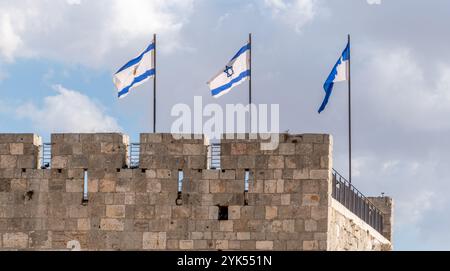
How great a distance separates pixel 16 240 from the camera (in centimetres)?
3916

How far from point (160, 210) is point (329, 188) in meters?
3.71

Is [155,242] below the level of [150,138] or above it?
below

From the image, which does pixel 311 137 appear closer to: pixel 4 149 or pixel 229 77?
pixel 229 77

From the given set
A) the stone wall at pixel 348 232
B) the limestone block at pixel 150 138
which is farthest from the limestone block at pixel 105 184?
the stone wall at pixel 348 232

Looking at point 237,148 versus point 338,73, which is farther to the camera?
point 338,73

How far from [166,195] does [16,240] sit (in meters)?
3.47

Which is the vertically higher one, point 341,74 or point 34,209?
point 341,74

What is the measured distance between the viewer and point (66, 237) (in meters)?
39.0

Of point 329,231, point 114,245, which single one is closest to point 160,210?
point 114,245

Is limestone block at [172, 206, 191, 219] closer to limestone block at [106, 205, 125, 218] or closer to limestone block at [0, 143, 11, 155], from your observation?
limestone block at [106, 205, 125, 218]

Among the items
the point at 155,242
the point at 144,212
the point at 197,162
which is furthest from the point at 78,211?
the point at 197,162

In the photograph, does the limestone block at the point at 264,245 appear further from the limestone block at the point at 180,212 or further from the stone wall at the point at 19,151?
the stone wall at the point at 19,151

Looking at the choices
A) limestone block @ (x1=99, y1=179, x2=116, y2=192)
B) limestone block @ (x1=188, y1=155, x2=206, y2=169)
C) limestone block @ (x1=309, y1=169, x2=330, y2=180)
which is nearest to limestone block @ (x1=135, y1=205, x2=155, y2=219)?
limestone block @ (x1=99, y1=179, x2=116, y2=192)

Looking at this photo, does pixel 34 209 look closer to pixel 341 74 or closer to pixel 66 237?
pixel 66 237
